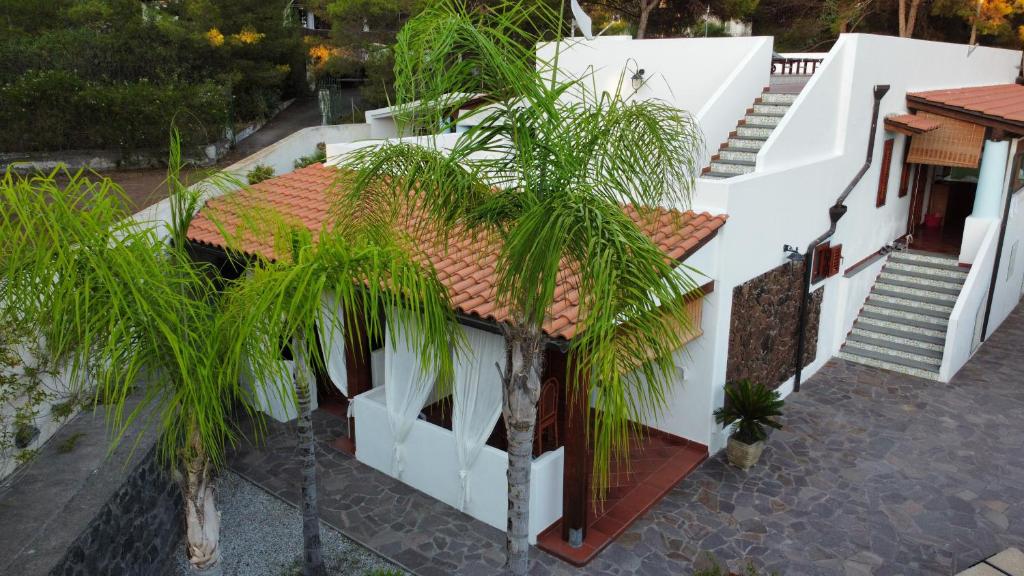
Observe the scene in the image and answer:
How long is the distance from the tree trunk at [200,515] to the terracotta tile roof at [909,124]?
45.7 feet

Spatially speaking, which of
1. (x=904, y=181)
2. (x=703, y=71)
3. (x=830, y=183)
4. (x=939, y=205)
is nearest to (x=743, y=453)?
(x=830, y=183)

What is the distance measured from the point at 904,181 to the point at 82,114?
A: 2002 centimetres

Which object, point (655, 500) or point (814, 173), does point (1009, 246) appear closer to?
point (814, 173)

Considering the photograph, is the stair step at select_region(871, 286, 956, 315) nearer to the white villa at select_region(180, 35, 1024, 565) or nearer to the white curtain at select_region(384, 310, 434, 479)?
the white villa at select_region(180, 35, 1024, 565)

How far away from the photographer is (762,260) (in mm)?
11250

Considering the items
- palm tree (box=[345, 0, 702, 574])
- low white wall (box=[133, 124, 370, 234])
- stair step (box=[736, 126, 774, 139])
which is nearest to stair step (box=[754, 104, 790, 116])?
stair step (box=[736, 126, 774, 139])

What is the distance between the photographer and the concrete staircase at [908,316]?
14172 millimetres

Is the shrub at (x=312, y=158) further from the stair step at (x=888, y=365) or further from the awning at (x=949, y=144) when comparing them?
the awning at (x=949, y=144)

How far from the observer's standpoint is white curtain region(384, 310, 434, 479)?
9664 mm

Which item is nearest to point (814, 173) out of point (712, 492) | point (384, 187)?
point (712, 492)

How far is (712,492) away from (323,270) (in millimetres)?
6998

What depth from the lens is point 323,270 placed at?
515 centimetres

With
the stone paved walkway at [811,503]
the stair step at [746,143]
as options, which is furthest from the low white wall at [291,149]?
the stair step at [746,143]

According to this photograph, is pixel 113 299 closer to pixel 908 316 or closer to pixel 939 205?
pixel 908 316
